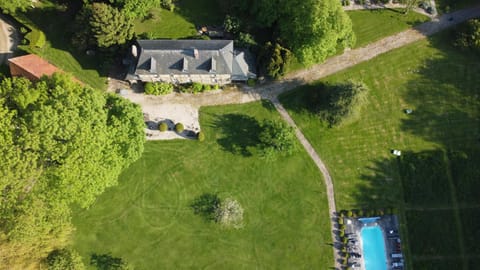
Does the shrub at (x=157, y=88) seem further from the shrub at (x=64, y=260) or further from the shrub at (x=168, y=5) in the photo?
the shrub at (x=64, y=260)

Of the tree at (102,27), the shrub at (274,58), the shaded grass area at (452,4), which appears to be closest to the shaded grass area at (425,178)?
the shrub at (274,58)

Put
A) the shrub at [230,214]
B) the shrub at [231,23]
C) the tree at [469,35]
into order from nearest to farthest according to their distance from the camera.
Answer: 1. the shrub at [230,214]
2. the shrub at [231,23]
3. the tree at [469,35]

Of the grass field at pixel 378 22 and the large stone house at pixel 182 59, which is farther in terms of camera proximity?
the grass field at pixel 378 22

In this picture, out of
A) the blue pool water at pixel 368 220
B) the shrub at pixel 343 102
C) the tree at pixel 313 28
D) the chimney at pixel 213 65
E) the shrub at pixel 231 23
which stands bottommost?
the blue pool water at pixel 368 220

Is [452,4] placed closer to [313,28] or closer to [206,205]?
[313,28]

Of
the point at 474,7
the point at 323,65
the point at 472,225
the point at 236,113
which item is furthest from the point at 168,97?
the point at 474,7

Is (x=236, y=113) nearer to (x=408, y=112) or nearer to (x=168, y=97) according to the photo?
(x=168, y=97)

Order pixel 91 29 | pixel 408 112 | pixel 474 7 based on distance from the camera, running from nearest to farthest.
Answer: pixel 91 29 < pixel 408 112 < pixel 474 7

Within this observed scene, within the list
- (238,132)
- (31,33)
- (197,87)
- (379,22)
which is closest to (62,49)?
(31,33)
